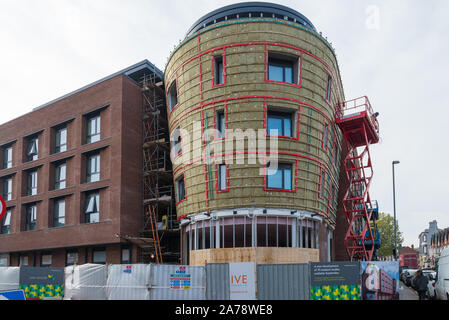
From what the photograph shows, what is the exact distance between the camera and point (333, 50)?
95.3 feet

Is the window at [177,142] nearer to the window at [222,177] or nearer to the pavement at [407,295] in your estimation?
the window at [222,177]

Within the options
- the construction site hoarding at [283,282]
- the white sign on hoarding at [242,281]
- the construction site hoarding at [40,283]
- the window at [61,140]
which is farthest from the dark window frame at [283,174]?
the window at [61,140]

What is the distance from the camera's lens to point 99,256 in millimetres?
34156

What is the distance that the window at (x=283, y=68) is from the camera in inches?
1015

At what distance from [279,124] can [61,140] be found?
2113 cm

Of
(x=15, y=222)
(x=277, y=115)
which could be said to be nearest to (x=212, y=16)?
(x=277, y=115)

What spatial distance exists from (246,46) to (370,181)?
45.4ft

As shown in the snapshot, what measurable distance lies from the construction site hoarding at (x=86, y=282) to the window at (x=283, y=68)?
14040 mm

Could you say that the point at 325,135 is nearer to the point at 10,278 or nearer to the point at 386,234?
the point at 10,278

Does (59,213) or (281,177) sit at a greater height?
(281,177)

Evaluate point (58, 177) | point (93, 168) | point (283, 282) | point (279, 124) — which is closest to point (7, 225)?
point (58, 177)

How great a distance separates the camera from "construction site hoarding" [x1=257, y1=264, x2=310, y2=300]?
17141 millimetres

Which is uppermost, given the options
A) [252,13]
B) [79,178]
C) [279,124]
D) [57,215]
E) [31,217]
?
[252,13]

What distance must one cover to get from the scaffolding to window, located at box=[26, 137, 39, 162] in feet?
38.3
